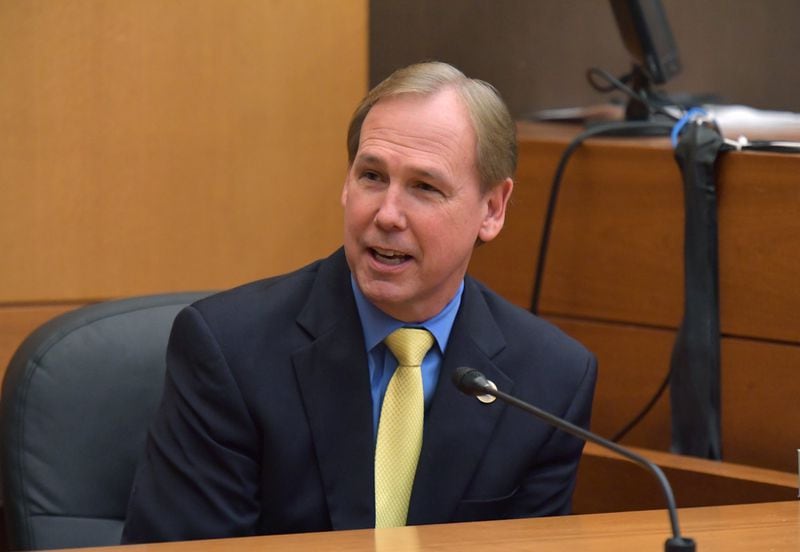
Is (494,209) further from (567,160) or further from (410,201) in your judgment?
(567,160)

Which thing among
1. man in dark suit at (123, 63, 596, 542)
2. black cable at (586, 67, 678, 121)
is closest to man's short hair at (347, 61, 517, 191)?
man in dark suit at (123, 63, 596, 542)

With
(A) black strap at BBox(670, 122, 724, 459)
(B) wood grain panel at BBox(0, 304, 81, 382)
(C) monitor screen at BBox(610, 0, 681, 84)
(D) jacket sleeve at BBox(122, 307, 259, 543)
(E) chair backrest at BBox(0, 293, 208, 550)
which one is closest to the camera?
(D) jacket sleeve at BBox(122, 307, 259, 543)

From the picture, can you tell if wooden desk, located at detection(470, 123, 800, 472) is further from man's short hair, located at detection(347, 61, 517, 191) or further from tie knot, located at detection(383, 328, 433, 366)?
tie knot, located at detection(383, 328, 433, 366)

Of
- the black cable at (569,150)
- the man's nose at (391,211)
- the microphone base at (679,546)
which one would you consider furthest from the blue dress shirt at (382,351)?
the black cable at (569,150)

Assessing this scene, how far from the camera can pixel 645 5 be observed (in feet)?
10.2

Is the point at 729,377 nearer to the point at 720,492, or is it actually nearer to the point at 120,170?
the point at 720,492

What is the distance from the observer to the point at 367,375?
2021mm

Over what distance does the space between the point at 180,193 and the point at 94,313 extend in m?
0.76

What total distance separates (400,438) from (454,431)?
8 cm

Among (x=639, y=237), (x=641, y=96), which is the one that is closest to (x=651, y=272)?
(x=639, y=237)

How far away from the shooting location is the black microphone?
4.86 ft

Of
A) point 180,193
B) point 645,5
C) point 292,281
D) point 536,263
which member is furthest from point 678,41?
point 292,281

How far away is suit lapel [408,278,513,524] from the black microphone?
34cm

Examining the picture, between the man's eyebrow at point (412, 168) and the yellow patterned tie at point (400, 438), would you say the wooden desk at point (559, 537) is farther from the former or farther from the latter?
the man's eyebrow at point (412, 168)
